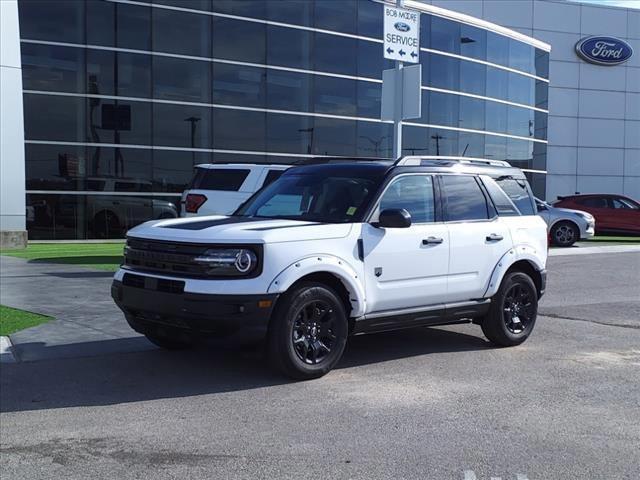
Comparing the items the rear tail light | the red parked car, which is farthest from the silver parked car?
the rear tail light

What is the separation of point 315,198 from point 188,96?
56.5ft

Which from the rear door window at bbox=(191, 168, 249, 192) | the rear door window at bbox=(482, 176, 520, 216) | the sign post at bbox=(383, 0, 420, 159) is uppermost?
the sign post at bbox=(383, 0, 420, 159)

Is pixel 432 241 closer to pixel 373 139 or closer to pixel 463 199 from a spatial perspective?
pixel 463 199

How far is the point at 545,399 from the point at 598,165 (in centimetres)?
3599

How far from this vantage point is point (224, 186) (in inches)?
550

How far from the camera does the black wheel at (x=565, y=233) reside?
2097 cm

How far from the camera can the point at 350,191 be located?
6824mm

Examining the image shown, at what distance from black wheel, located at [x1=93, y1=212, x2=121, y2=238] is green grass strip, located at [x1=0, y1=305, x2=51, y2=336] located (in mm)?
13009

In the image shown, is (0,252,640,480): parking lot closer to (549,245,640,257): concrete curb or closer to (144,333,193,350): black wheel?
(144,333,193,350): black wheel

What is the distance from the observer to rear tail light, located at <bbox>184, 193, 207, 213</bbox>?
13.7 m

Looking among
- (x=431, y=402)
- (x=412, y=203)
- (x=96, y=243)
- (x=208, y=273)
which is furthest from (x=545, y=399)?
(x=96, y=243)

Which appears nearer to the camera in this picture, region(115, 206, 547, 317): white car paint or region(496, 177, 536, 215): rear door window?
region(115, 206, 547, 317): white car paint

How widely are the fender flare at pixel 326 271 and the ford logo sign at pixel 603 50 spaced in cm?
3597

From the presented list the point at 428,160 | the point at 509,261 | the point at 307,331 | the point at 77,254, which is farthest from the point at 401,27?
the point at 307,331
